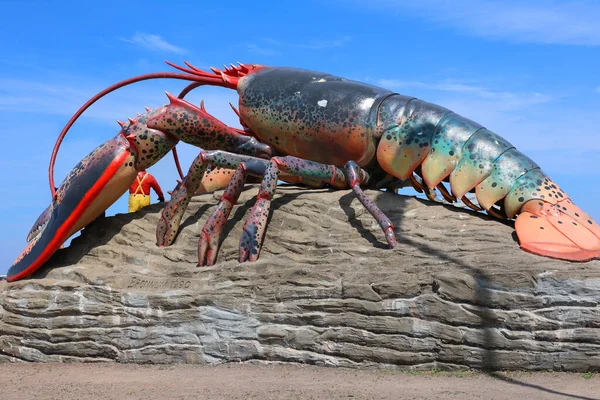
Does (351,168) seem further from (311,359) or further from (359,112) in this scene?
(311,359)

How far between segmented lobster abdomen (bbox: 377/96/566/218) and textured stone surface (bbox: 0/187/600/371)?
1.00ft

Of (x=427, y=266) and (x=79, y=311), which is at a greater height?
(x=427, y=266)

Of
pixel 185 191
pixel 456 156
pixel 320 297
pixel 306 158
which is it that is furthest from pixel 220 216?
pixel 456 156

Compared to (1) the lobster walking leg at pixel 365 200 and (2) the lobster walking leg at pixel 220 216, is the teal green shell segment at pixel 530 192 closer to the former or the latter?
(1) the lobster walking leg at pixel 365 200

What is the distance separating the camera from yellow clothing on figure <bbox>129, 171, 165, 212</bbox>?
952 centimetres

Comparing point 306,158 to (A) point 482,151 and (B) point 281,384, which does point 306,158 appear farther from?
(B) point 281,384

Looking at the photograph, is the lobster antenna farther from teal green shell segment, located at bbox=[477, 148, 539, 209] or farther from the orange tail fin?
the orange tail fin

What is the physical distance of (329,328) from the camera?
5.96m

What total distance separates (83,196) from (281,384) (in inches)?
137

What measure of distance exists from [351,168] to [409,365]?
2288 millimetres

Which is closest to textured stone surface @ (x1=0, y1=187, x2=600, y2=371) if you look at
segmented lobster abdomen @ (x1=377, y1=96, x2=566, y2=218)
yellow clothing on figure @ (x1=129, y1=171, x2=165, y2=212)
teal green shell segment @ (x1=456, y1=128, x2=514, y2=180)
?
segmented lobster abdomen @ (x1=377, y1=96, x2=566, y2=218)

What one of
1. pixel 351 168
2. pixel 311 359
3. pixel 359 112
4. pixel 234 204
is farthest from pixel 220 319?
pixel 359 112

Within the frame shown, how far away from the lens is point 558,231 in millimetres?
6270

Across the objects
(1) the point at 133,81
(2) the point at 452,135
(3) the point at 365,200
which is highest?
(1) the point at 133,81
